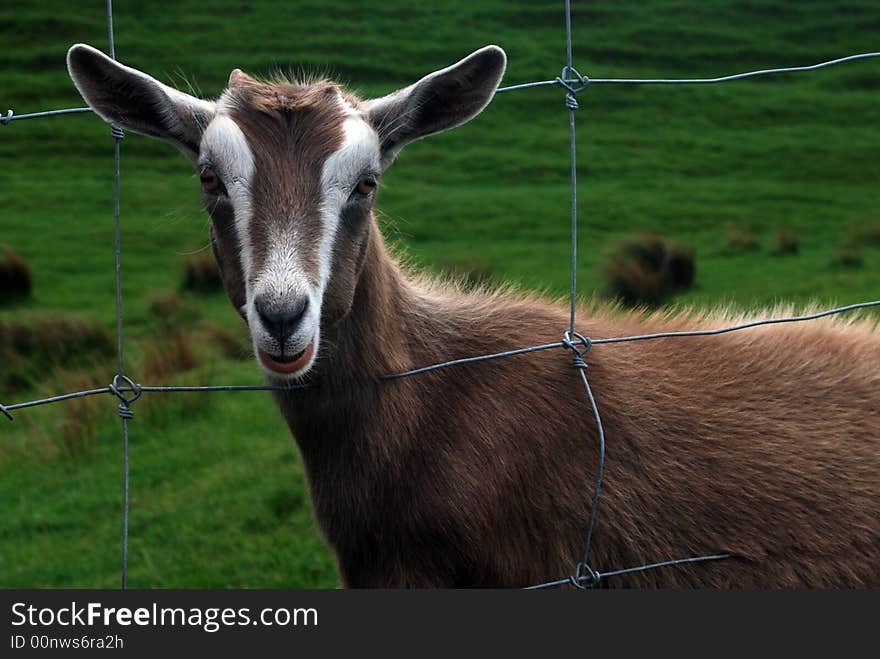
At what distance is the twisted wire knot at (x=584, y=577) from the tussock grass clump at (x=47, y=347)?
34.0 feet

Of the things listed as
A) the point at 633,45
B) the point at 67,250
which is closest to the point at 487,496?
the point at 67,250

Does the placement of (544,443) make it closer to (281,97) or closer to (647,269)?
(281,97)

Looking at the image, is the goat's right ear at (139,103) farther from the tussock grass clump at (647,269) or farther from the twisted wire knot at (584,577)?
the tussock grass clump at (647,269)

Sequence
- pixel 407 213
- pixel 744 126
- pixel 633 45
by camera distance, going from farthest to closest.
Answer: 1. pixel 633 45
2. pixel 744 126
3. pixel 407 213

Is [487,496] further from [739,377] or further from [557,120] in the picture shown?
[557,120]

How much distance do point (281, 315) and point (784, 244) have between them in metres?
15.5

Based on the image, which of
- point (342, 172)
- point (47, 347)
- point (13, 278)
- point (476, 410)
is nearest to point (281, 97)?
point (342, 172)

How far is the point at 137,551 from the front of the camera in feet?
25.8

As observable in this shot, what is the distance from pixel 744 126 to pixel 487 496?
2369 centimetres

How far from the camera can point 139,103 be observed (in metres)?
4.14

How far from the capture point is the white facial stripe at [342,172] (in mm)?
3863

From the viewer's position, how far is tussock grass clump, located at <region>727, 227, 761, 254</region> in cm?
1802

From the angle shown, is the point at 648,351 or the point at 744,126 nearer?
the point at 648,351

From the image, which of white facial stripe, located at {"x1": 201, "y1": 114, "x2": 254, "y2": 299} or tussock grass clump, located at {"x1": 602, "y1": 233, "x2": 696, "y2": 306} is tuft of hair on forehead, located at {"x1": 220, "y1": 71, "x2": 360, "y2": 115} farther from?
tussock grass clump, located at {"x1": 602, "y1": 233, "x2": 696, "y2": 306}
